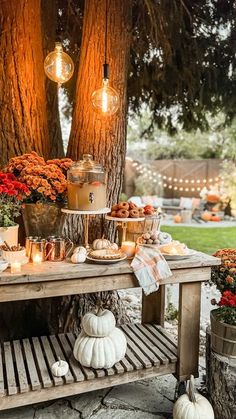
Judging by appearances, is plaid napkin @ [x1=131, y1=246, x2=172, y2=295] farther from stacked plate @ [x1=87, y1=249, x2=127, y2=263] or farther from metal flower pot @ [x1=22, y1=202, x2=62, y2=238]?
metal flower pot @ [x1=22, y1=202, x2=62, y2=238]

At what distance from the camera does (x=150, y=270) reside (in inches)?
75.6

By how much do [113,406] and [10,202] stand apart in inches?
50.9

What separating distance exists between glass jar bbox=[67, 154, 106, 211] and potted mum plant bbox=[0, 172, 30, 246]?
253 mm

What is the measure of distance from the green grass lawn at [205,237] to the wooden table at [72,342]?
417cm

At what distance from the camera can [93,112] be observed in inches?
98.3

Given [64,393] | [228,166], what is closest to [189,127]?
[64,393]

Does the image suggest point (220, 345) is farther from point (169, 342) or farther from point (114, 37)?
point (114, 37)

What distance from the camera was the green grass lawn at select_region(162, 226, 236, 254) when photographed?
6.62 m

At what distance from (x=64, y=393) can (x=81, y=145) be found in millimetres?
1541

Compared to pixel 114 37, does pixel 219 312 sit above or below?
below

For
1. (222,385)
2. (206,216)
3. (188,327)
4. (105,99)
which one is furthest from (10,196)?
(206,216)

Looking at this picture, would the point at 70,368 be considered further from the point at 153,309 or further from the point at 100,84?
the point at 100,84

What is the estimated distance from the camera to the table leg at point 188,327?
207 centimetres

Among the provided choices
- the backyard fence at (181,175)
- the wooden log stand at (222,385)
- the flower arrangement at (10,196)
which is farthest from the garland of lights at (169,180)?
the flower arrangement at (10,196)
